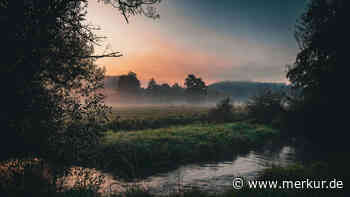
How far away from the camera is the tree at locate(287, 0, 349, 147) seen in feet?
51.1

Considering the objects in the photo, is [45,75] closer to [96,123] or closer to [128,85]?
[96,123]

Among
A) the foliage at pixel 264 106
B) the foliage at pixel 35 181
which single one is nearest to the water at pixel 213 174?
the foliage at pixel 35 181

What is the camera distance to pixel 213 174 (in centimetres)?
1752

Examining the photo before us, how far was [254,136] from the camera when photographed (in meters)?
34.8

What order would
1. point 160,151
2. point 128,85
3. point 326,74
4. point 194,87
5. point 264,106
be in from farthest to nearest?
point 128,85 → point 194,87 → point 264,106 → point 160,151 → point 326,74

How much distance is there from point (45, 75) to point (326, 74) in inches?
643

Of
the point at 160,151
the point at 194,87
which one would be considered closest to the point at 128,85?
the point at 194,87

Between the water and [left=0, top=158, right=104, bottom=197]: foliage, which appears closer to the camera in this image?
[left=0, top=158, right=104, bottom=197]: foliage

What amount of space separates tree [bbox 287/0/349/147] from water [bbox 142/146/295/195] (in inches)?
186

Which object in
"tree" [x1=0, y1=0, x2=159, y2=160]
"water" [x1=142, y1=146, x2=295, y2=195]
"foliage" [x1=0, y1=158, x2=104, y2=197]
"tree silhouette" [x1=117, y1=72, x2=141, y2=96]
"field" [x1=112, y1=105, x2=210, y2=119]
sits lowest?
"water" [x1=142, y1=146, x2=295, y2=195]

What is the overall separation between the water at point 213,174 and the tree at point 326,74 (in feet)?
15.5

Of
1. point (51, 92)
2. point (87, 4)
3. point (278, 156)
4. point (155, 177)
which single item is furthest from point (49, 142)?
point (278, 156)

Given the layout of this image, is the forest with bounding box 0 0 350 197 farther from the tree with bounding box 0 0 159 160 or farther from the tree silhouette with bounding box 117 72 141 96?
the tree silhouette with bounding box 117 72 141 96

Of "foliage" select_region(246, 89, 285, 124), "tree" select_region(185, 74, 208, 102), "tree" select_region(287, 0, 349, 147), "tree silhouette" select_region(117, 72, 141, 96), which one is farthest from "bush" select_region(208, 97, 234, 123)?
"tree silhouette" select_region(117, 72, 141, 96)
